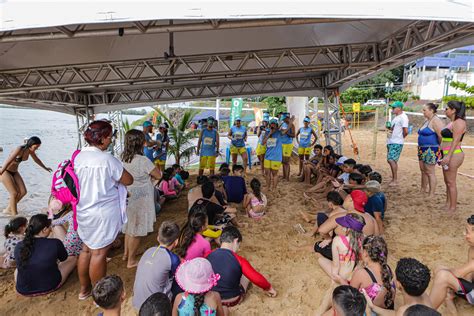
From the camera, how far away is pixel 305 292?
2.73 m

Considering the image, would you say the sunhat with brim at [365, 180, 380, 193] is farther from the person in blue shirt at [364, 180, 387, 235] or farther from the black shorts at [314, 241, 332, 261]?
the black shorts at [314, 241, 332, 261]

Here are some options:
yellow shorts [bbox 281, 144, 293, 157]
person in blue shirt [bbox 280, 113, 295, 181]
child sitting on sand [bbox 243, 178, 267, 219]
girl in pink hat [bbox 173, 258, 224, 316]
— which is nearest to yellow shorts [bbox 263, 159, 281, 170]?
person in blue shirt [bbox 280, 113, 295, 181]

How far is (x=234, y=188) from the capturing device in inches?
191

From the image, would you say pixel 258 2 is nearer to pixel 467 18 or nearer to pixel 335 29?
pixel 467 18

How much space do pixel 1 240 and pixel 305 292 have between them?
4.87 meters

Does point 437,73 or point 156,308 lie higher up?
point 437,73

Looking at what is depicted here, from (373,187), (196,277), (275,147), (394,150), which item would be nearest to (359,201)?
(373,187)

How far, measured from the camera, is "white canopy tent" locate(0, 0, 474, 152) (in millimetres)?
1909

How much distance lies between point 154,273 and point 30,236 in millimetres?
1295

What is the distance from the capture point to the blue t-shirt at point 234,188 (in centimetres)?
484

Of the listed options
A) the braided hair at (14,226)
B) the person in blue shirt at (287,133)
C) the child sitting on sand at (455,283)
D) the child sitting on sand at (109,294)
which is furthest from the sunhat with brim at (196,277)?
the person in blue shirt at (287,133)

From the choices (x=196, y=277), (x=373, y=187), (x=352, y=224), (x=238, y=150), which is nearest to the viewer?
(x=196, y=277)

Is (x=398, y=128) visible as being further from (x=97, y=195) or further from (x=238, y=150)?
(x=97, y=195)

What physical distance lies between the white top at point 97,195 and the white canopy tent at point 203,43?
3.33 ft
